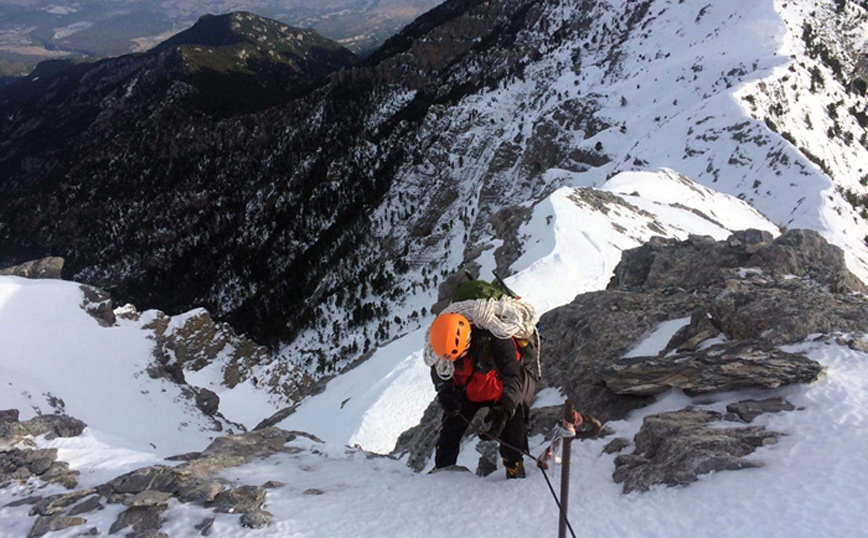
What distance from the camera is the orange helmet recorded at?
225 inches

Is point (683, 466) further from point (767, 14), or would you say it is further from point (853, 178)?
point (767, 14)

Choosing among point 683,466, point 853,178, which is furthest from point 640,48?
point 683,466

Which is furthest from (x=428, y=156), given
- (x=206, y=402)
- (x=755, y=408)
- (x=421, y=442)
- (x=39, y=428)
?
(x=755, y=408)

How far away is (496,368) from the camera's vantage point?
248 inches

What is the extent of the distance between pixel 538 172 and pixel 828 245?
2247 inches

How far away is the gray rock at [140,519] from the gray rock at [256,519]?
1.08 metres

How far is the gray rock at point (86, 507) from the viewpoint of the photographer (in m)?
6.61

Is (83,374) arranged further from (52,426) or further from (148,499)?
(148,499)

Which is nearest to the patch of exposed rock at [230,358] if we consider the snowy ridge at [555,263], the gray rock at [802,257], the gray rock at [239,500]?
the snowy ridge at [555,263]

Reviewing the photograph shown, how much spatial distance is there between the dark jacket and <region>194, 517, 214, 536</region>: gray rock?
3.25m

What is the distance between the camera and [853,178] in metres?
44.9

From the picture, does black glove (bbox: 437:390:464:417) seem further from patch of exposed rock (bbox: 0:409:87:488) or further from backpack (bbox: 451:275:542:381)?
patch of exposed rock (bbox: 0:409:87:488)

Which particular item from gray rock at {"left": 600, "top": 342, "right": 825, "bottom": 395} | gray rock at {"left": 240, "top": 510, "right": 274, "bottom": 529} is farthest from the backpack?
gray rock at {"left": 240, "top": 510, "right": 274, "bottom": 529}

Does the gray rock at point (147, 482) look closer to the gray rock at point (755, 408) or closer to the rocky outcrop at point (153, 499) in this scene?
the rocky outcrop at point (153, 499)
